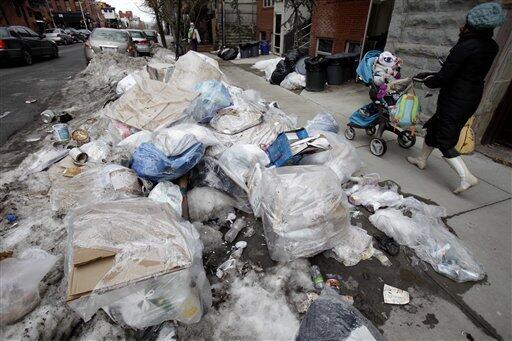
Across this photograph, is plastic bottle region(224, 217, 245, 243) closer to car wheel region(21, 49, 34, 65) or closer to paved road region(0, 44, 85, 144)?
paved road region(0, 44, 85, 144)

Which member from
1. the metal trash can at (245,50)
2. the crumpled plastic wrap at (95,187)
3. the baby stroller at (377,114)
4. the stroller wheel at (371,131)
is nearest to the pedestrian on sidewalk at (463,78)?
the baby stroller at (377,114)

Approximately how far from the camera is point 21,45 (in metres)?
11.6

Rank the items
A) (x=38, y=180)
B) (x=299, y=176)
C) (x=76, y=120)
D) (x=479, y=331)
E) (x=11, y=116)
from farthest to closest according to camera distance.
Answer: (x=11, y=116) → (x=76, y=120) → (x=38, y=180) → (x=299, y=176) → (x=479, y=331)

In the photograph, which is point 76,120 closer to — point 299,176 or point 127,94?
point 127,94

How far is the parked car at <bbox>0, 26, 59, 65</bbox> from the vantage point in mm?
10883

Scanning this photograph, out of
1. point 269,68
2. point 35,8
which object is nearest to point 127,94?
point 269,68

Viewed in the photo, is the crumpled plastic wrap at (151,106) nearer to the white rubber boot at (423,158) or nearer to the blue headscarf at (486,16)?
the white rubber boot at (423,158)

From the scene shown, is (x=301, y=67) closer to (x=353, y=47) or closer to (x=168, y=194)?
(x=353, y=47)

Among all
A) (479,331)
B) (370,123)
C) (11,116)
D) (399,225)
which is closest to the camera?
(479,331)

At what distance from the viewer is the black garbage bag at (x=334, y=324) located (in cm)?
123

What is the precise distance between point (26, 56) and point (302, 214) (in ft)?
49.5

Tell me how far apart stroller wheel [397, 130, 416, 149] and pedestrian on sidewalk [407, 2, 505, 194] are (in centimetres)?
68

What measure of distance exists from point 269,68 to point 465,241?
7.04m

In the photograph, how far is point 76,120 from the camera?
4.81 m
